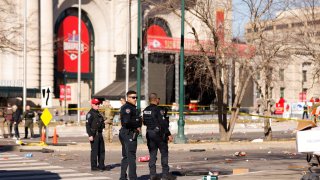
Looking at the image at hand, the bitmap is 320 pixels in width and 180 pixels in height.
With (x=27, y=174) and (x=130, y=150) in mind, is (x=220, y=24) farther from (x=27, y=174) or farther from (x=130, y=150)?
(x=130, y=150)

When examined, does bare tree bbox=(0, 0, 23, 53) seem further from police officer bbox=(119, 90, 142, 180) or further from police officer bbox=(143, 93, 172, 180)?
police officer bbox=(119, 90, 142, 180)

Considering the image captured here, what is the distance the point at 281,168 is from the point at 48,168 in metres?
6.22

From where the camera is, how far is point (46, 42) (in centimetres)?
6844

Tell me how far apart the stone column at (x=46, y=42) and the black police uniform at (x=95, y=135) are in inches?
2043

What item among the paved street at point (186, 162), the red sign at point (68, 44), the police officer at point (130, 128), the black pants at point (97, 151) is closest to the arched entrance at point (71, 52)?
the red sign at point (68, 44)

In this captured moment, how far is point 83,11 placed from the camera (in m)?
76.6

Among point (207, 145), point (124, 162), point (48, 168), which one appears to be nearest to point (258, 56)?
point (207, 145)

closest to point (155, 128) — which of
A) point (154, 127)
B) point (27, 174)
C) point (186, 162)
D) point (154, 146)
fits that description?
point (154, 127)

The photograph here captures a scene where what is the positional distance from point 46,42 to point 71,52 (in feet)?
22.1

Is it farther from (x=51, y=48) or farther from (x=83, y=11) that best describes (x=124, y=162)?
(x=83, y=11)

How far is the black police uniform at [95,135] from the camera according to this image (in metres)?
17.4

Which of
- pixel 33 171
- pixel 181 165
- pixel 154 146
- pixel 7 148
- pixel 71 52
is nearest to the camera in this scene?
pixel 154 146

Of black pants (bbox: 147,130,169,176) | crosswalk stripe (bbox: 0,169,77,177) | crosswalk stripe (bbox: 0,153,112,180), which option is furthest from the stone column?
black pants (bbox: 147,130,169,176)

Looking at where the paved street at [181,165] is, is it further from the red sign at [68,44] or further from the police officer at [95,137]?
the red sign at [68,44]
